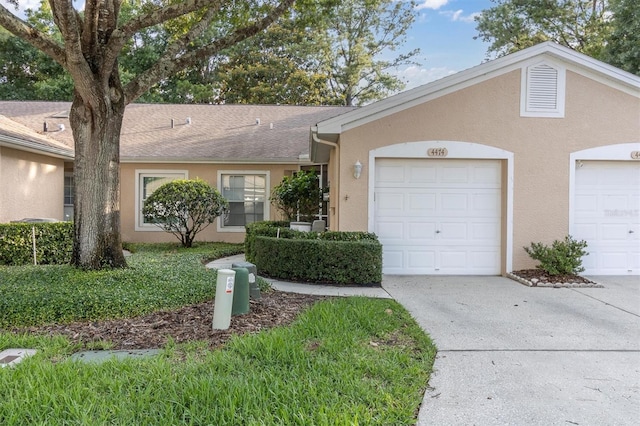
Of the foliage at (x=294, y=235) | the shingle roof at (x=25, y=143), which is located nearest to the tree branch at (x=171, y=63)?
the foliage at (x=294, y=235)

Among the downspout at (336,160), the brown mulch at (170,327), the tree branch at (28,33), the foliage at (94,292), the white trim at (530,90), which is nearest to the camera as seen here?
the brown mulch at (170,327)

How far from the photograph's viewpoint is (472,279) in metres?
7.96

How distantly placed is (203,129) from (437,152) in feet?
31.7

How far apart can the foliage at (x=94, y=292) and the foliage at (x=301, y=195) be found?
4.13 meters

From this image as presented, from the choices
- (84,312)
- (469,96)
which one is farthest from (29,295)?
(469,96)

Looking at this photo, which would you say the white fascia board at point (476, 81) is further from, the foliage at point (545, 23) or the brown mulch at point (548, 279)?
the foliage at point (545, 23)

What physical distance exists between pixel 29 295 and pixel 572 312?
7209mm

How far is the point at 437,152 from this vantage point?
8078 mm

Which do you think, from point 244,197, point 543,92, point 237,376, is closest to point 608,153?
point 543,92

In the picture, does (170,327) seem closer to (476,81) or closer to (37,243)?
(37,243)

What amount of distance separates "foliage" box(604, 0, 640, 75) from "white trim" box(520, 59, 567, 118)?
37.9 ft

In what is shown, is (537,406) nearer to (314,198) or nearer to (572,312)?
(572,312)

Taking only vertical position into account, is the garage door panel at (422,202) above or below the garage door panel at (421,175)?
below

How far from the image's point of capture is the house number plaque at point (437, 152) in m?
8.08
